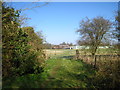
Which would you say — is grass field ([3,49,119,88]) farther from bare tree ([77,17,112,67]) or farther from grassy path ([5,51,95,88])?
bare tree ([77,17,112,67])

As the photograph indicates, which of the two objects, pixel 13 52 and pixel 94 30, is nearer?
pixel 13 52

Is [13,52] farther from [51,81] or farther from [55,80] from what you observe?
[55,80]

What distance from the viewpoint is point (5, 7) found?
489 centimetres

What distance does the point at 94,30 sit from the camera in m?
16.3

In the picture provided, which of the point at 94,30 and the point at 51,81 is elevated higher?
the point at 94,30

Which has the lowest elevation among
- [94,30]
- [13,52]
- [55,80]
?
[55,80]

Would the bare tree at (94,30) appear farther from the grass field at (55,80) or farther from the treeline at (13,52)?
the treeline at (13,52)

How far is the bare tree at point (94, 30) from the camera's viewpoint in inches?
589

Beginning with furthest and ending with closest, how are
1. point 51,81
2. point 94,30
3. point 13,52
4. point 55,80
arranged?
point 94,30
point 13,52
point 55,80
point 51,81

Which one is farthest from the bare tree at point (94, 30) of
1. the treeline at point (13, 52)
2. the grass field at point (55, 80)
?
Answer: the treeline at point (13, 52)

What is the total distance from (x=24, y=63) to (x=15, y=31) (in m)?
1.85

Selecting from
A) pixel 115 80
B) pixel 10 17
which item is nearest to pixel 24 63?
pixel 10 17

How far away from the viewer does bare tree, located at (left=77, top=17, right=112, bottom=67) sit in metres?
15.0

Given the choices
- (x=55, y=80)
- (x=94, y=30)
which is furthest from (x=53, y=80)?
(x=94, y=30)
